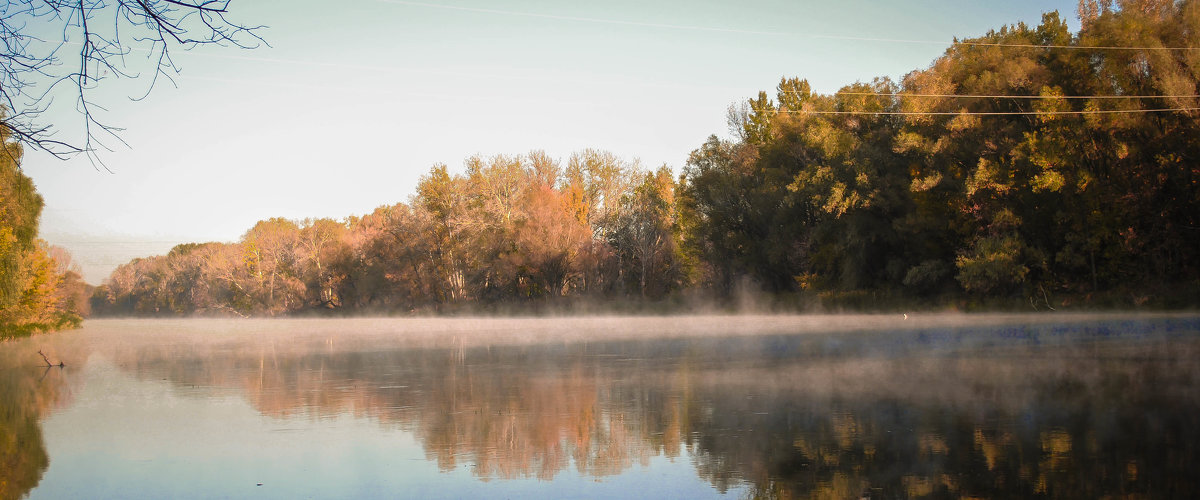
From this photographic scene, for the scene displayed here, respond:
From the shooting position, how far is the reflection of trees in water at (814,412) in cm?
683

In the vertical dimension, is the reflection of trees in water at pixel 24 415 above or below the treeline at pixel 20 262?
below

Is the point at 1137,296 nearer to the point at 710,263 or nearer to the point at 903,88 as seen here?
the point at 903,88

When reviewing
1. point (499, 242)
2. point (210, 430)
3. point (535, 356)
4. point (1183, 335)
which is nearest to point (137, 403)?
point (210, 430)

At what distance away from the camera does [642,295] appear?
62.6 m

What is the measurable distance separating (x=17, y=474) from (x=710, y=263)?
53.4m

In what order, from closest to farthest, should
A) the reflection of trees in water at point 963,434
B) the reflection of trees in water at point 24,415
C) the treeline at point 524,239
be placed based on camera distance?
the reflection of trees in water at point 963,434, the reflection of trees in water at point 24,415, the treeline at point 524,239

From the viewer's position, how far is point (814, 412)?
10.1 m

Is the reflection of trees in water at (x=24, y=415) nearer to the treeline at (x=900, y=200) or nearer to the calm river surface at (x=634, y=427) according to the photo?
the calm river surface at (x=634, y=427)

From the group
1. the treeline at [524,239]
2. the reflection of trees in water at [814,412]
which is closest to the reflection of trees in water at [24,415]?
the reflection of trees in water at [814,412]

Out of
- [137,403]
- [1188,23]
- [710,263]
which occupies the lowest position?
[137,403]

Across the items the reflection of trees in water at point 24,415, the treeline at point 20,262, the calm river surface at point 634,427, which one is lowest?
the reflection of trees in water at point 24,415

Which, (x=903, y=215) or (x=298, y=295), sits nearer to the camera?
(x=903, y=215)

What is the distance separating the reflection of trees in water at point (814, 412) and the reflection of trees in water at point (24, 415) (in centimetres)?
235

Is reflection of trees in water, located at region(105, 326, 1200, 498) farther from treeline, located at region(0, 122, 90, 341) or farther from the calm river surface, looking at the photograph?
treeline, located at region(0, 122, 90, 341)
